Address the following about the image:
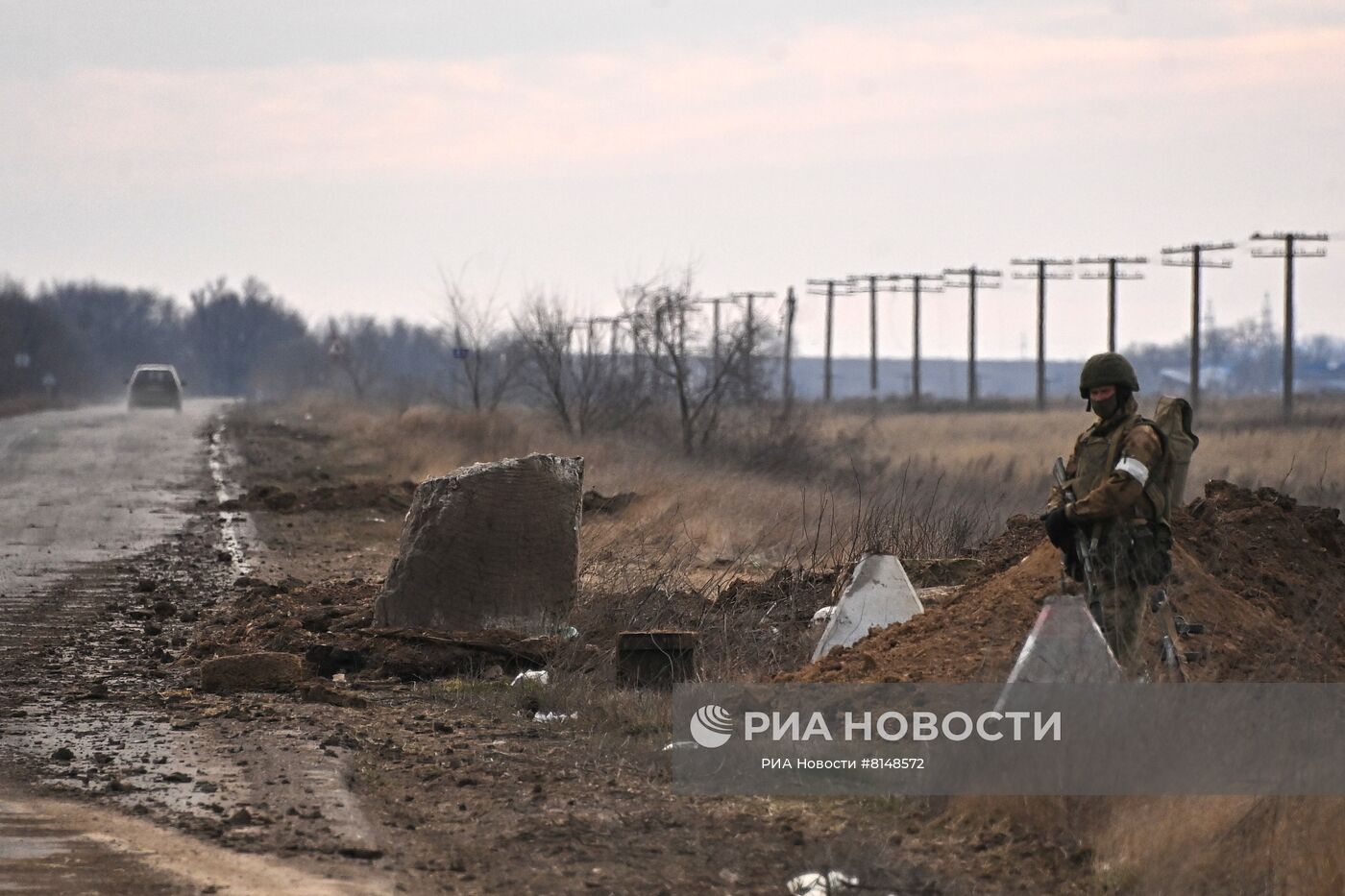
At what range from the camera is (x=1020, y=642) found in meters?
8.12

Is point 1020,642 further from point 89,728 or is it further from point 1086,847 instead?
point 89,728

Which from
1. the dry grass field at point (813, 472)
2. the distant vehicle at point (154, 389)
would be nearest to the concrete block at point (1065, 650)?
the dry grass field at point (813, 472)

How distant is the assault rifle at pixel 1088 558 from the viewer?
310 inches

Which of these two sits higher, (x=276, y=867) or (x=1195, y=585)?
(x=1195, y=585)

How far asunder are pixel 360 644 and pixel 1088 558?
16.1ft

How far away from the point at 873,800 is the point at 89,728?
4017 mm

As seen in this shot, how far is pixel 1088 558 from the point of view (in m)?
7.91

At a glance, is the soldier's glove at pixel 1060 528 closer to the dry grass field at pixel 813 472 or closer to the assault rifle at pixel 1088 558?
the assault rifle at pixel 1088 558

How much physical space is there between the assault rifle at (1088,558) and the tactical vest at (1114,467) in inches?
2.8

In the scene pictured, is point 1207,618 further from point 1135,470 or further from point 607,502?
point 607,502

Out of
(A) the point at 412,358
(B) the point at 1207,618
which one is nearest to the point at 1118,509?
(B) the point at 1207,618

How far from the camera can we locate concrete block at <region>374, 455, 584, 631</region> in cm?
1148

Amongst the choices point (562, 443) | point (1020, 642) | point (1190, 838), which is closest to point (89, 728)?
point (1020, 642)

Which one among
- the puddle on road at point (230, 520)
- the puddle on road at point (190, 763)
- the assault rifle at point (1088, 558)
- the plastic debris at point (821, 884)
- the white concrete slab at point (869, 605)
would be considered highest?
the assault rifle at point (1088, 558)
